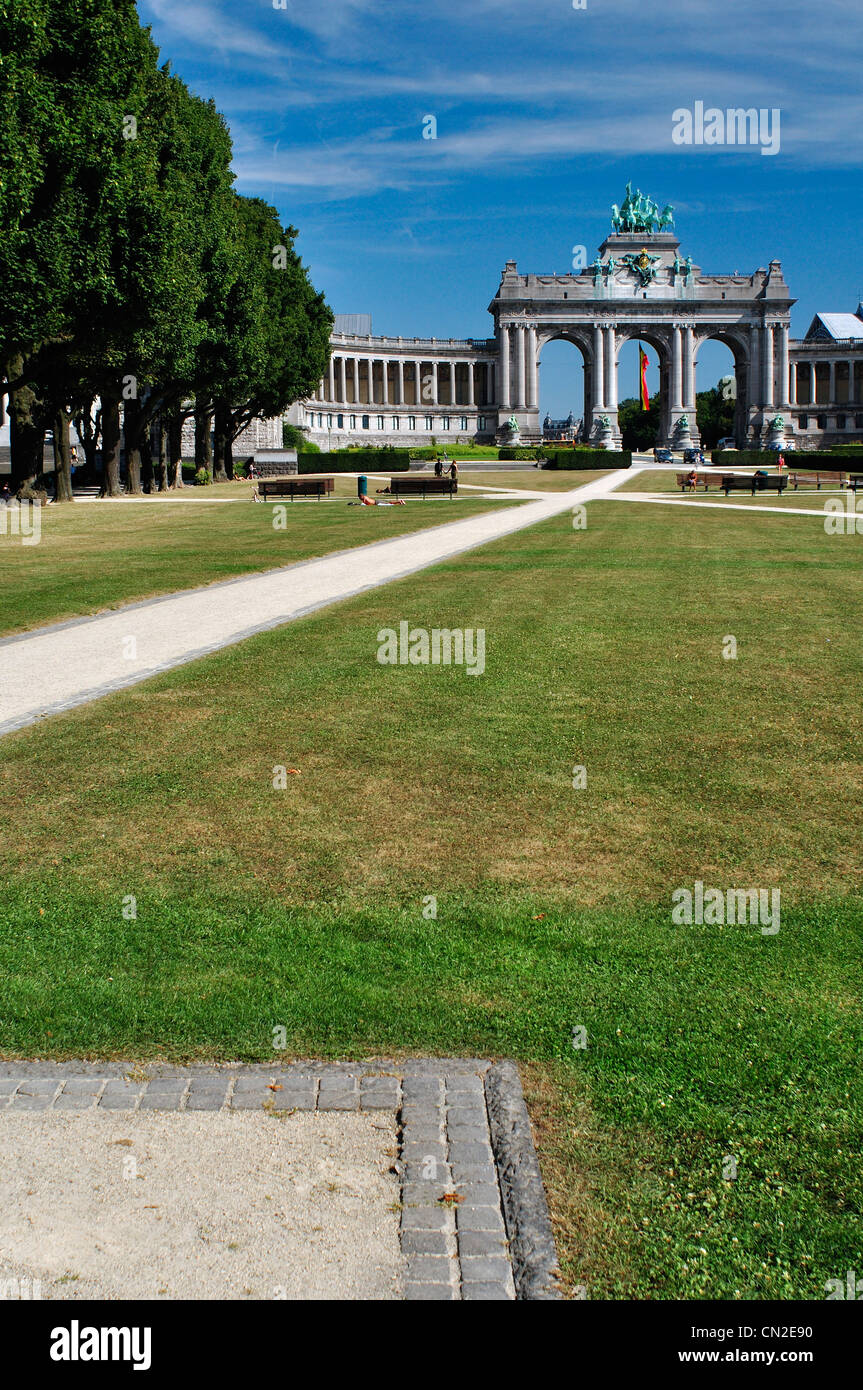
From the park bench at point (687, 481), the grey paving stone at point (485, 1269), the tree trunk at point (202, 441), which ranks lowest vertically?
the grey paving stone at point (485, 1269)

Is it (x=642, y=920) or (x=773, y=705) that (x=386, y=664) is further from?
(x=642, y=920)

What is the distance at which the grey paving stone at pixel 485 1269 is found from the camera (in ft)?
12.1

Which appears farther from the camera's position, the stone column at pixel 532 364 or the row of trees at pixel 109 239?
the stone column at pixel 532 364

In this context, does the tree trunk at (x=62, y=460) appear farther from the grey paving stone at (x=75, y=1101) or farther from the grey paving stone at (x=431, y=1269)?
the grey paving stone at (x=431, y=1269)

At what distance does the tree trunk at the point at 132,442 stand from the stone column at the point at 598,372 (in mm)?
98275

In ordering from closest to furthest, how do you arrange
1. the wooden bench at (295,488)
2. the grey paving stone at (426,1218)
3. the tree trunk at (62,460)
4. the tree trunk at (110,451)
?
the grey paving stone at (426,1218) → the tree trunk at (62,460) → the wooden bench at (295,488) → the tree trunk at (110,451)

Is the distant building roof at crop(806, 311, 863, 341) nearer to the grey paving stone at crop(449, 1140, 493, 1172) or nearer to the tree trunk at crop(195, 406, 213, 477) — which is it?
the tree trunk at crop(195, 406, 213, 477)

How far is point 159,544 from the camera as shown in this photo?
95.1 feet

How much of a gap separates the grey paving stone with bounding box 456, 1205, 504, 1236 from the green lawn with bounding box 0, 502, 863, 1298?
0.68 ft

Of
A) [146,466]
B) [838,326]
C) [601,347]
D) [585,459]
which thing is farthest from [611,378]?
[146,466]

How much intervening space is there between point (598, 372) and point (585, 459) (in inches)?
2406

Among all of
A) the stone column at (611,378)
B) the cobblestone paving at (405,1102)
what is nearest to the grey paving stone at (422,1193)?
the cobblestone paving at (405,1102)
